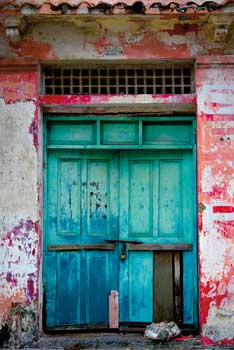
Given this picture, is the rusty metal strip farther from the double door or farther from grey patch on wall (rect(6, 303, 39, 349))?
grey patch on wall (rect(6, 303, 39, 349))

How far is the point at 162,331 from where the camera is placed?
21.6 ft

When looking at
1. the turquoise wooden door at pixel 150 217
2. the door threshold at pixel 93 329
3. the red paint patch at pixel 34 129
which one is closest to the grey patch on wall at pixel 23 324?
the door threshold at pixel 93 329

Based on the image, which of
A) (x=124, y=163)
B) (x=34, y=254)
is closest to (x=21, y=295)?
(x=34, y=254)

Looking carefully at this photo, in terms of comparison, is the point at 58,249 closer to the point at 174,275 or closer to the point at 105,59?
the point at 174,275

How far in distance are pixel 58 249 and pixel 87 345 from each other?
3.66ft

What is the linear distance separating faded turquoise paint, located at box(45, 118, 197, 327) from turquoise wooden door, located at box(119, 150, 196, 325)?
0.4 inches

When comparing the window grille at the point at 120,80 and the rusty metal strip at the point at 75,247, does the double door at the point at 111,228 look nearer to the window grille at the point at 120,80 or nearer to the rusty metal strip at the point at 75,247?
the rusty metal strip at the point at 75,247

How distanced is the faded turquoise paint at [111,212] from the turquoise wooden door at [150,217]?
11 mm

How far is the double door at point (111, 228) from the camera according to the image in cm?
698

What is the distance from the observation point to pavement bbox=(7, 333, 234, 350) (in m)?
6.48

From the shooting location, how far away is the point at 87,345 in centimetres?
655

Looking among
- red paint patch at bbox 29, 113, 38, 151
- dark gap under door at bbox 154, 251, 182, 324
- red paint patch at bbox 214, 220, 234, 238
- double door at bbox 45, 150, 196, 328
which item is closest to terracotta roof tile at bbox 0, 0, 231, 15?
red paint patch at bbox 29, 113, 38, 151


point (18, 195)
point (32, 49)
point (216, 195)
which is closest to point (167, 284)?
point (216, 195)

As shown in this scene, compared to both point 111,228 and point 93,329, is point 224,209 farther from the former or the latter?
point 93,329
